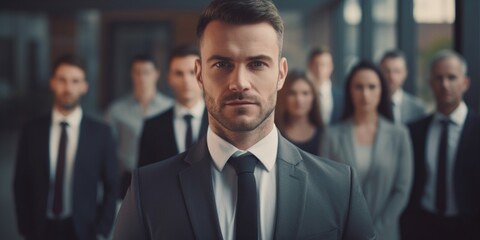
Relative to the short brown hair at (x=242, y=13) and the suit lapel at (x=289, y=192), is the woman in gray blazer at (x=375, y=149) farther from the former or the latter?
the short brown hair at (x=242, y=13)

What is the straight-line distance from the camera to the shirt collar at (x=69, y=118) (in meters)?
4.09

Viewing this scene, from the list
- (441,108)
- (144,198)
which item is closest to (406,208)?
(441,108)

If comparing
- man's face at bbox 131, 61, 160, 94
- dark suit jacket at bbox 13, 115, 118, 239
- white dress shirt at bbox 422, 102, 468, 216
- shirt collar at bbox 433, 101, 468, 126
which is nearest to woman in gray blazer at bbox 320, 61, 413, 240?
white dress shirt at bbox 422, 102, 468, 216

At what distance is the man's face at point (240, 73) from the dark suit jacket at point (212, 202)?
0.19 metres

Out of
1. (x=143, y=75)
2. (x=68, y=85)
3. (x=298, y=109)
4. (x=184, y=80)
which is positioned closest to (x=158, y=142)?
(x=184, y=80)

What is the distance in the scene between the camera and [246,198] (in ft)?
5.19

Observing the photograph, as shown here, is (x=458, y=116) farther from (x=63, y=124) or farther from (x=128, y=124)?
(x=128, y=124)

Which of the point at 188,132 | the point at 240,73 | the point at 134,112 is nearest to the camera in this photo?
the point at 240,73

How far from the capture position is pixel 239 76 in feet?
4.83

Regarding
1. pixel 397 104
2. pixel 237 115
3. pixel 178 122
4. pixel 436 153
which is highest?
pixel 237 115

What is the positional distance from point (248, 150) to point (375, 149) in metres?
2.55

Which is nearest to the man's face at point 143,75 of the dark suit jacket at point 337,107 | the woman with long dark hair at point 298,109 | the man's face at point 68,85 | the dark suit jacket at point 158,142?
the man's face at point 68,85

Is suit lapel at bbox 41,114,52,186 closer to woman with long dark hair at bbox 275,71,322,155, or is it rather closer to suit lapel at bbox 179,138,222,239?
woman with long dark hair at bbox 275,71,322,155

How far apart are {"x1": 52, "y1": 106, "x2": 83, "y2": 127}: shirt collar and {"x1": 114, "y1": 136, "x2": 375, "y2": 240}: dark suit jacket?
8.39 ft
